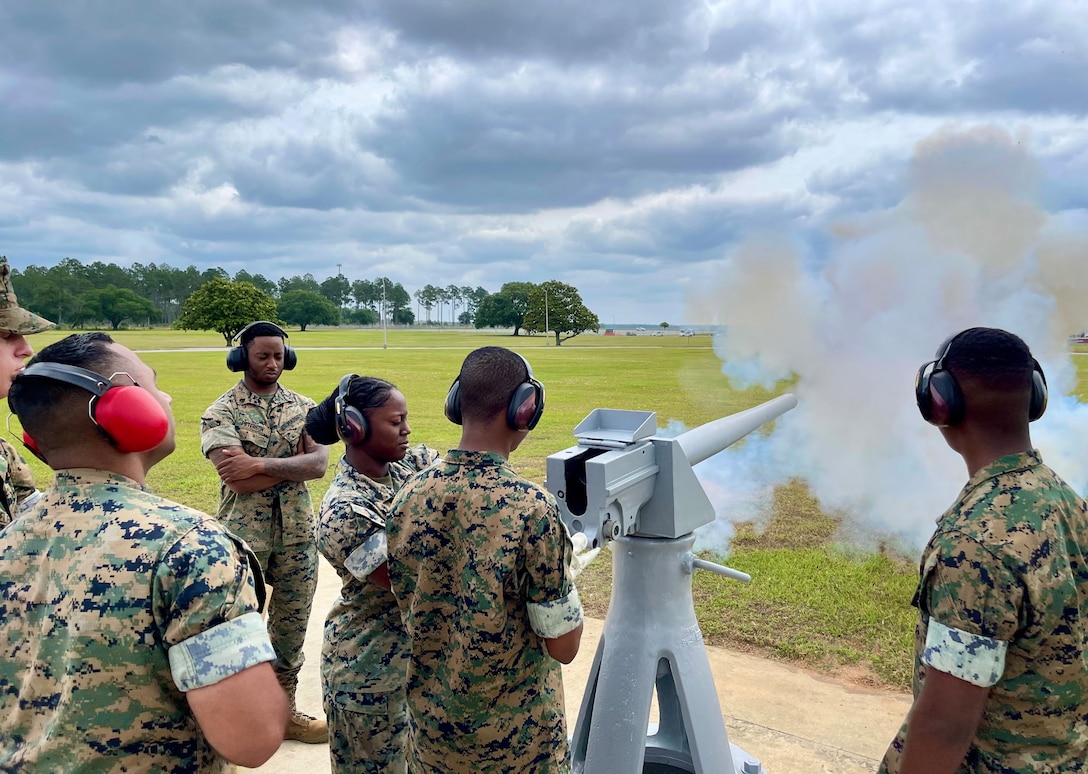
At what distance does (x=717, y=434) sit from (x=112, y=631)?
9.36 feet

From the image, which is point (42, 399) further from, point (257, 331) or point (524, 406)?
point (257, 331)

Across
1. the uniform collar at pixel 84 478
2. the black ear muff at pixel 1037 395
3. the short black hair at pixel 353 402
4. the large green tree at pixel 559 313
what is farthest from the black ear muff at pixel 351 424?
the large green tree at pixel 559 313

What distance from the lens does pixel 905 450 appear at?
22.7ft

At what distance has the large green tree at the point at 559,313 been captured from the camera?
173 feet

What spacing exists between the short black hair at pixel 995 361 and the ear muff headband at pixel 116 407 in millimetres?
2031

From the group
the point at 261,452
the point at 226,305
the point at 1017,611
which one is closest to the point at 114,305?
the point at 226,305

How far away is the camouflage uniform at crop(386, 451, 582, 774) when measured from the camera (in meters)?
Result: 2.15

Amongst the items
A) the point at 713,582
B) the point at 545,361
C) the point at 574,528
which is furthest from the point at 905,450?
the point at 545,361

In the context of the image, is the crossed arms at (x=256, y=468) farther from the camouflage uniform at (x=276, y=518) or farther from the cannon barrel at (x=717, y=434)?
the cannon barrel at (x=717, y=434)

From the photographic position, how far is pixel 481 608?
2176 mm

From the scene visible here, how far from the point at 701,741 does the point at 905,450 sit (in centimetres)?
479

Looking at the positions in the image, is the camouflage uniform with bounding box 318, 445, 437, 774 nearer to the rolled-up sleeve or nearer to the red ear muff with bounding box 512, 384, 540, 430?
the red ear muff with bounding box 512, 384, 540, 430

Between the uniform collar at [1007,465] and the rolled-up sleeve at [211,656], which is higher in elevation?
the uniform collar at [1007,465]

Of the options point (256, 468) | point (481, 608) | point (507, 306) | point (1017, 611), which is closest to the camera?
point (1017, 611)
